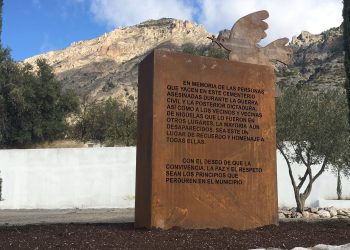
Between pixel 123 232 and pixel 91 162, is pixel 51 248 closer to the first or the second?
pixel 123 232

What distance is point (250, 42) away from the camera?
36.6 feet

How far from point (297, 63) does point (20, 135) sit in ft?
137

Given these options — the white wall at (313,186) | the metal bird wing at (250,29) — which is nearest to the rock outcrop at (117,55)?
the white wall at (313,186)

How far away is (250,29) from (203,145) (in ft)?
10.0

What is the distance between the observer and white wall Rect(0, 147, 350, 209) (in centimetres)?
2662

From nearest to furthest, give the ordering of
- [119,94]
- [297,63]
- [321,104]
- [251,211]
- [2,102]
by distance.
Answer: [251,211] → [321,104] → [2,102] → [297,63] → [119,94]

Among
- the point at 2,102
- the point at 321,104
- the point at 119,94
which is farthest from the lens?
the point at 119,94

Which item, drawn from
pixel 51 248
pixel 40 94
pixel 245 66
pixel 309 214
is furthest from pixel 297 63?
pixel 51 248

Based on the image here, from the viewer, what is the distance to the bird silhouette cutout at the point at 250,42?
10.9 meters

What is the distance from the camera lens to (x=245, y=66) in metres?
10.5

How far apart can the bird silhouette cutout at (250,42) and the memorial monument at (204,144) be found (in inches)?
13.2

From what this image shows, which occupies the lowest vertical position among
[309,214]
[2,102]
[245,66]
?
[309,214]

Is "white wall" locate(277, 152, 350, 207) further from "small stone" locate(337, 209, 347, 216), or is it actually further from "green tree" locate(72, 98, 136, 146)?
"green tree" locate(72, 98, 136, 146)

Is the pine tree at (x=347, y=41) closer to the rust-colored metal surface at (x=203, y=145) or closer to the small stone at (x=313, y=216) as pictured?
the small stone at (x=313, y=216)
